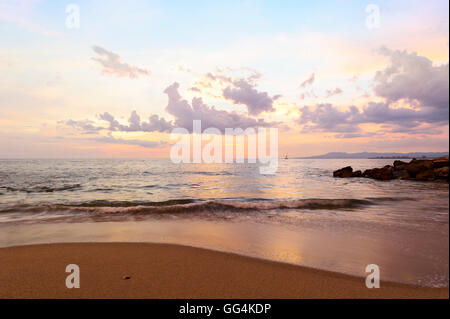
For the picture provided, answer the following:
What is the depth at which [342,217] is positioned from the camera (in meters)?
9.73

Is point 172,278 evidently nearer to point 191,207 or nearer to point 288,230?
point 288,230

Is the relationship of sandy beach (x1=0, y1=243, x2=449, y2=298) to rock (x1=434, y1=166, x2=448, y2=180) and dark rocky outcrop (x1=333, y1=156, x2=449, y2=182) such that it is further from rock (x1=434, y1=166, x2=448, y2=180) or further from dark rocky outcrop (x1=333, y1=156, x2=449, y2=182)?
dark rocky outcrop (x1=333, y1=156, x2=449, y2=182)

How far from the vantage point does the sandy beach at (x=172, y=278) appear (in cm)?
384

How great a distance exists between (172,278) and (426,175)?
29.8m

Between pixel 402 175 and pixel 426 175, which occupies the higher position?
pixel 426 175

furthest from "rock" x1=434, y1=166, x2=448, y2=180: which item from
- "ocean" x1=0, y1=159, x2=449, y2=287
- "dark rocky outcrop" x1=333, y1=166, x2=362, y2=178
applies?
"ocean" x1=0, y1=159, x2=449, y2=287

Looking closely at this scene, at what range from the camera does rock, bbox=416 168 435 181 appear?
24120mm

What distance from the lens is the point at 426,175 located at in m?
24.6

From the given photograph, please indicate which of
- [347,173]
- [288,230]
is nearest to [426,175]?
[347,173]

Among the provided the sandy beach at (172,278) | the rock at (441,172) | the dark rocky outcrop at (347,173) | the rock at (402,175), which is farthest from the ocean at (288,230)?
the dark rocky outcrop at (347,173)
